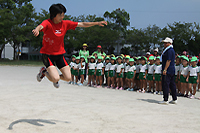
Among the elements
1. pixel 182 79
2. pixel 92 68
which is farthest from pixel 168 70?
pixel 92 68

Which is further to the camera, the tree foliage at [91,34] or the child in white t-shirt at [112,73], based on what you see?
the tree foliage at [91,34]

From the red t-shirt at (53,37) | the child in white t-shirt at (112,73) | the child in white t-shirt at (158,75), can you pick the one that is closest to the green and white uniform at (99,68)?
the child in white t-shirt at (112,73)

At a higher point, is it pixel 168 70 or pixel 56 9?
pixel 56 9

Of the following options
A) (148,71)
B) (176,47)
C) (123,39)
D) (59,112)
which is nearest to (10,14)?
(123,39)

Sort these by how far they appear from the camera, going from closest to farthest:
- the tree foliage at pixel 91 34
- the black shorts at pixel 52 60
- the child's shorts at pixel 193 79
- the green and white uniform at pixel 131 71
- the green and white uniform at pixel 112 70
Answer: the black shorts at pixel 52 60 < the child's shorts at pixel 193 79 < the green and white uniform at pixel 131 71 < the green and white uniform at pixel 112 70 < the tree foliage at pixel 91 34

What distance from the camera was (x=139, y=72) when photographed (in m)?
11.4

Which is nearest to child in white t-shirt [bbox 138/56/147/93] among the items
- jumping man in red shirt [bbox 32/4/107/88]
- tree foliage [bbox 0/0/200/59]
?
jumping man in red shirt [bbox 32/4/107/88]

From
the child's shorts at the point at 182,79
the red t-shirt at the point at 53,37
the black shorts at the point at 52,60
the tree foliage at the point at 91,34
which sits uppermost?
the tree foliage at the point at 91,34

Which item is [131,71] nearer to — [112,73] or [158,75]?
[112,73]

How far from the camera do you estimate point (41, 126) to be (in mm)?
5176

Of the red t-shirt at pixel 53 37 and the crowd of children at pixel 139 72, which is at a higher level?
the red t-shirt at pixel 53 37

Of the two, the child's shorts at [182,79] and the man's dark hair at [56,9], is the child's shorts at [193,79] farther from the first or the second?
the man's dark hair at [56,9]

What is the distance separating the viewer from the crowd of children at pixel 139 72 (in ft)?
32.7

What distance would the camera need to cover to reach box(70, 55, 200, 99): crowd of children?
392 inches
